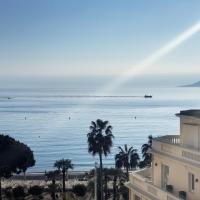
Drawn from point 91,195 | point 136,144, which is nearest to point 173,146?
point 91,195

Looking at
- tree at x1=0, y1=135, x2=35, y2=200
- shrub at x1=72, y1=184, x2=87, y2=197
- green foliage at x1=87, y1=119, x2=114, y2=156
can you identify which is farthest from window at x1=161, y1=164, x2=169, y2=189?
tree at x1=0, y1=135, x2=35, y2=200

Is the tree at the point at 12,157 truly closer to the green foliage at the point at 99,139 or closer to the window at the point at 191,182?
the green foliage at the point at 99,139

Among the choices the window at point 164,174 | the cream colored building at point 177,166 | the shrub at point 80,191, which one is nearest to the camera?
the cream colored building at point 177,166

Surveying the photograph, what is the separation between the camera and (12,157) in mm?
54562

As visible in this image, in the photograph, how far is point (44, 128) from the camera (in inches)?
6604

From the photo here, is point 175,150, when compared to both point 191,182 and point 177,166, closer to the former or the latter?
point 177,166

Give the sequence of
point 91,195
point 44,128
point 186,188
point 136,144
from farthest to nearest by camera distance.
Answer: point 44,128, point 136,144, point 91,195, point 186,188

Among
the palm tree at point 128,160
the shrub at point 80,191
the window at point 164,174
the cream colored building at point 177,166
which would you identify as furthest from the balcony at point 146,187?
the palm tree at point 128,160

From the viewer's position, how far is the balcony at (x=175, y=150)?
1925 cm

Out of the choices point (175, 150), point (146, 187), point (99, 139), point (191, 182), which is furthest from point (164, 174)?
point (99, 139)

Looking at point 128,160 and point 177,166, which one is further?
point 128,160

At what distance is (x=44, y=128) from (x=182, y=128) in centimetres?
14835

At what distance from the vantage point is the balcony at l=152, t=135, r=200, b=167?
19250 millimetres

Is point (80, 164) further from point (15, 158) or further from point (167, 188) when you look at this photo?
point (167, 188)
